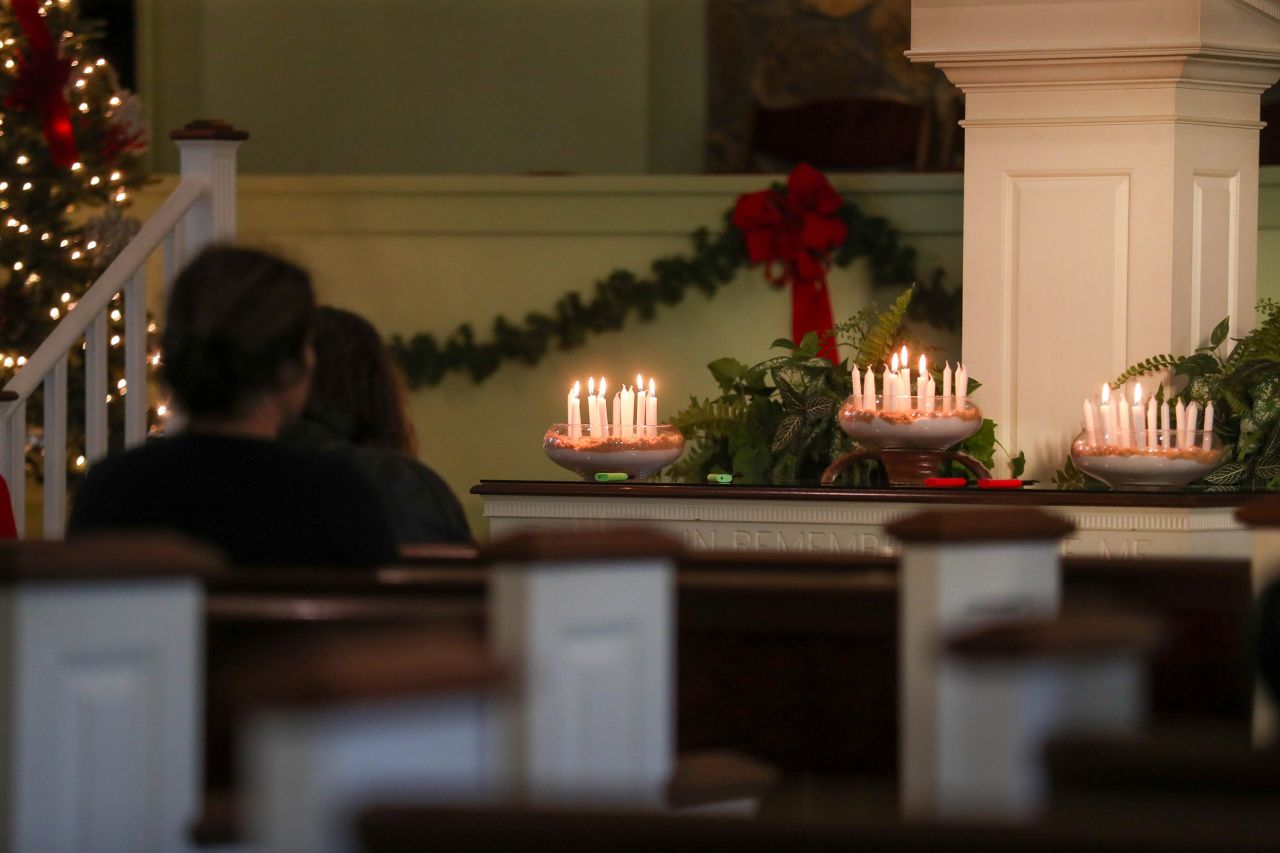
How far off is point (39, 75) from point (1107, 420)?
364cm

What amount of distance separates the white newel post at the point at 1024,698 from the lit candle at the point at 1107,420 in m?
3.45

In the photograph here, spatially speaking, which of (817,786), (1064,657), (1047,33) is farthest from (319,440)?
(1047,33)

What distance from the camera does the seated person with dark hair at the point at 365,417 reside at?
328 centimetres

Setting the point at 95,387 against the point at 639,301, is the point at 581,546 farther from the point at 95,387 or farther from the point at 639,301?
the point at 639,301

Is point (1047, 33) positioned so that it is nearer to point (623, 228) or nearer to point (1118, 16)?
point (1118, 16)

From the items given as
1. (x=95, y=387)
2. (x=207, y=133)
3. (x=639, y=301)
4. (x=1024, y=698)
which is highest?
Result: (x=207, y=133)

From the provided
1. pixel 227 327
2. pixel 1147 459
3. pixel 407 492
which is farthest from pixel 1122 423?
pixel 227 327

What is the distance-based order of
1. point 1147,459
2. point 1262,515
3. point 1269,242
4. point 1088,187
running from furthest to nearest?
1. point 1269,242
2. point 1088,187
3. point 1147,459
4. point 1262,515

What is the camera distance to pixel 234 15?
8.84 metres

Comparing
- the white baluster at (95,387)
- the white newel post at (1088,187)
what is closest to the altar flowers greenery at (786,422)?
the white newel post at (1088,187)

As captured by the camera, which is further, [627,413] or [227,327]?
[627,413]

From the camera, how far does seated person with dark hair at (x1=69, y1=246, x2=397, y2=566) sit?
8.32 feet

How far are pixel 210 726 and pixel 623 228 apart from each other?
213 inches

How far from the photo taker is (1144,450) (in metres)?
5.05
